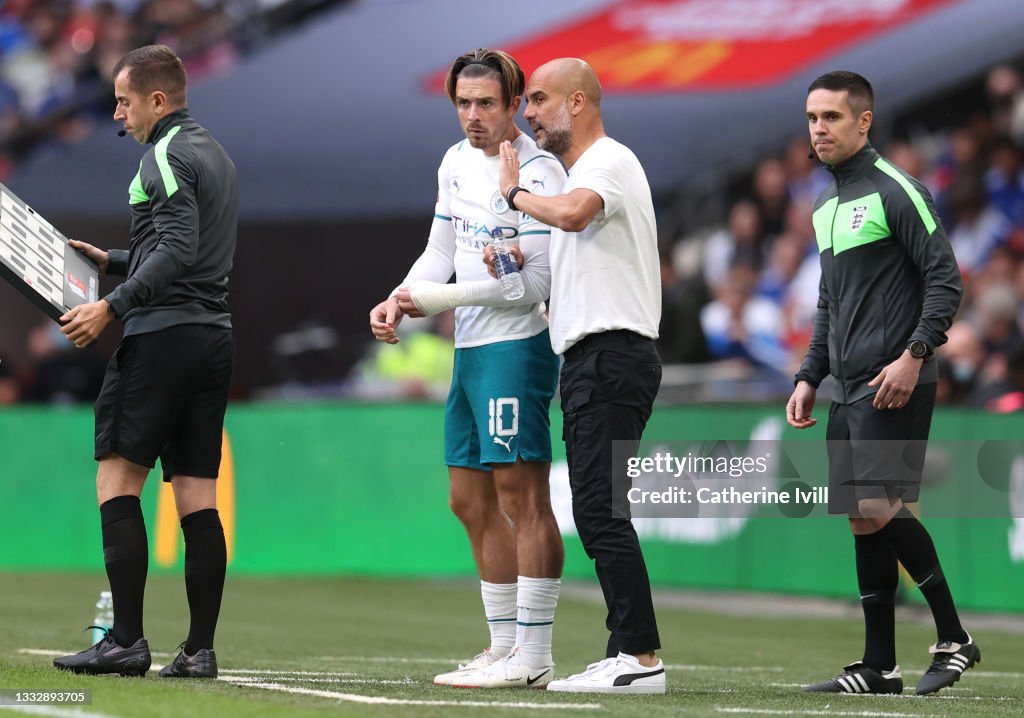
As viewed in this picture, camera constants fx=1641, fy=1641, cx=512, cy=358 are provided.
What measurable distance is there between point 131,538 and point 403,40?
45.2 feet

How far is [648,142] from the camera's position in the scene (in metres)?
19.8

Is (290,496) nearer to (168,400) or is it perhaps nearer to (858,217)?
(168,400)

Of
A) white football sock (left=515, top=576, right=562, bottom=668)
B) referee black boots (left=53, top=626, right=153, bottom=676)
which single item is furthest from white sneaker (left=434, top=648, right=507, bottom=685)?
referee black boots (left=53, top=626, right=153, bottom=676)

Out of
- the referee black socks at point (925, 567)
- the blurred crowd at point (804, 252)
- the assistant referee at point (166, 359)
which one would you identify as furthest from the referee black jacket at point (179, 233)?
the blurred crowd at point (804, 252)

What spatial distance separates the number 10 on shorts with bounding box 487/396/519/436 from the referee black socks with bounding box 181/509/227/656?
43.6 inches

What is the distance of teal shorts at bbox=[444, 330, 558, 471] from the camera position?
6.14 metres

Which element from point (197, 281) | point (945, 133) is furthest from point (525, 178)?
point (945, 133)

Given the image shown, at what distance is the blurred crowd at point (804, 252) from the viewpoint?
1476 centimetres

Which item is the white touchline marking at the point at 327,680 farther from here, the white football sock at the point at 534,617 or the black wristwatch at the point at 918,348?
the black wristwatch at the point at 918,348

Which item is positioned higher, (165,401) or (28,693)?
(165,401)

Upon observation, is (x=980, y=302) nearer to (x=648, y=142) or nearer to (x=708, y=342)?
(x=708, y=342)

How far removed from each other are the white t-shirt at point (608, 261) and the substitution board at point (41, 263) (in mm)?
1818

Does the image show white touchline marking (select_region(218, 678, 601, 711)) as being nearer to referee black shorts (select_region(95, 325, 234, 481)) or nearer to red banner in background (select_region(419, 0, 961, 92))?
referee black shorts (select_region(95, 325, 234, 481))

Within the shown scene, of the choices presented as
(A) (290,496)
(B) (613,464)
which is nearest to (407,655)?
(B) (613,464)
